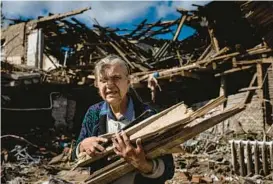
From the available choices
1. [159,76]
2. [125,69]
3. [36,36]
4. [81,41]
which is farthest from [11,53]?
[125,69]

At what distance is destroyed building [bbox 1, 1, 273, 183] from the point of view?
11750 mm

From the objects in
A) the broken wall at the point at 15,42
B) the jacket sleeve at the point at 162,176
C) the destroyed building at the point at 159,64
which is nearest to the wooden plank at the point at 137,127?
the jacket sleeve at the point at 162,176

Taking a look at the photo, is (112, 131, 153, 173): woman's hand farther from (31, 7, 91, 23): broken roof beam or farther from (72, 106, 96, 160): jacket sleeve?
(31, 7, 91, 23): broken roof beam

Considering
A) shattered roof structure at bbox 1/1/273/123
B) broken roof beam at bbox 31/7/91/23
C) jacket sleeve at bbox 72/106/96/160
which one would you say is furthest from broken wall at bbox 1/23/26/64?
jacket sleeve at bbox 72/106/96/160

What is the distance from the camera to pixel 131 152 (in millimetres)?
1767

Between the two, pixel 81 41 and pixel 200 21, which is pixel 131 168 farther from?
pixel 81 41

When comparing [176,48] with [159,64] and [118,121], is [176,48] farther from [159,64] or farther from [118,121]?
[118,121]

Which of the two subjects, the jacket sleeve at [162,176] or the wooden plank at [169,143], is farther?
the jacket sleeve at [162,176]

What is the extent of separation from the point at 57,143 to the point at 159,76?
5142 millimetres

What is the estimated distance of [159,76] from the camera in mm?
13242

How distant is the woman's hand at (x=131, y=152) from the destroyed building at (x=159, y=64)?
366 inches

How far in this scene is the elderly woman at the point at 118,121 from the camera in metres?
1.80

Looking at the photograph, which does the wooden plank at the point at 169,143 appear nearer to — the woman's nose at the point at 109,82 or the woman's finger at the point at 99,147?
the woman's finger at the point at 99,147

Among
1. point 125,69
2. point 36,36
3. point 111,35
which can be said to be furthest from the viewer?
point 36,36
